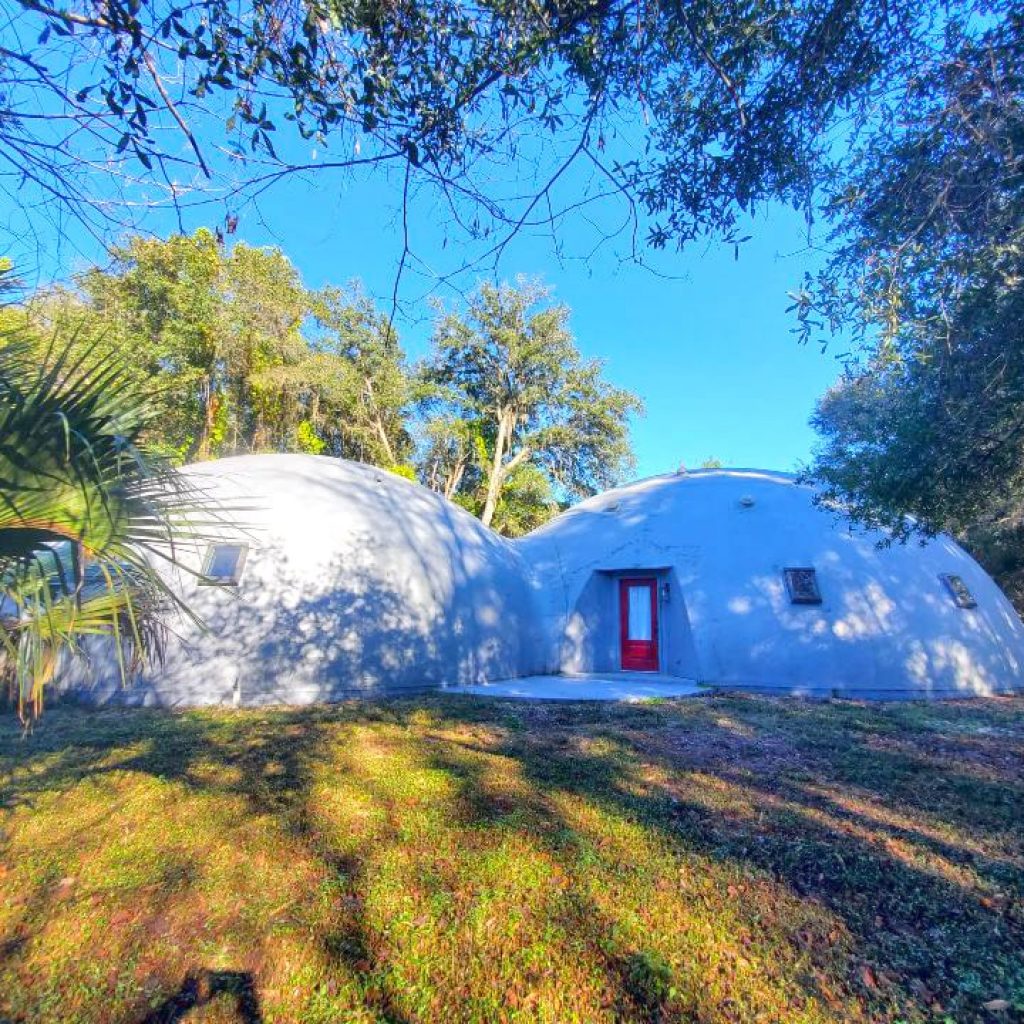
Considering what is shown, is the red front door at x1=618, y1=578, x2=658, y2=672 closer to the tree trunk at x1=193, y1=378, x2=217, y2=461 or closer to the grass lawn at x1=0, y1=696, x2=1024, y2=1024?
the grass lawn at x1=0, y1=696, x2=1024, y2=1024

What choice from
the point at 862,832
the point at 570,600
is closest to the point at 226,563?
the point at 570,600

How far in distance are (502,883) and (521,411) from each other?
81.3 feet

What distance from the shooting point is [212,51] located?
267 cm

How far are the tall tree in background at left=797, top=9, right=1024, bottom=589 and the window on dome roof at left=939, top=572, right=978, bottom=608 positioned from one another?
Result: 6.58 m

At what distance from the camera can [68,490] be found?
2.25 m

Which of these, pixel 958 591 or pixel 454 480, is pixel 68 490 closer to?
pixel 958 591

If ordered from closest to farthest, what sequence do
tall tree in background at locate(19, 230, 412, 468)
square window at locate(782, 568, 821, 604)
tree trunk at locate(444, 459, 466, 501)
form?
square window at locate(782, 568, 821, 604), tall tree in background at locate(19, 230, 412, 468), tree trunk at locate(444, 459, 466, 501)

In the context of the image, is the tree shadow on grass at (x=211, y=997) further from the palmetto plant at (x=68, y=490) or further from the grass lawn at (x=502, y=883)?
the palmetto plant at (x=68, y=490)

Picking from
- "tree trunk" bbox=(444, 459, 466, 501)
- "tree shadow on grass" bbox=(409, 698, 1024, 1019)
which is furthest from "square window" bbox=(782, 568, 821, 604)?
"tree trunk" bbox=(444, 459, 466, 501)

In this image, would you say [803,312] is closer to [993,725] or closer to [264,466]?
[993,725]

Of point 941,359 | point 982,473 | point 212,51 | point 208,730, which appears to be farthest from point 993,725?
point 212,51

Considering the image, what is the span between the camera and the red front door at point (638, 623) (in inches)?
478

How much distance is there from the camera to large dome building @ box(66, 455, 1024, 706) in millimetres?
8398

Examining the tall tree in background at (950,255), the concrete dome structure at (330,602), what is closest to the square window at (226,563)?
the concrete dome structure at (330,602)
